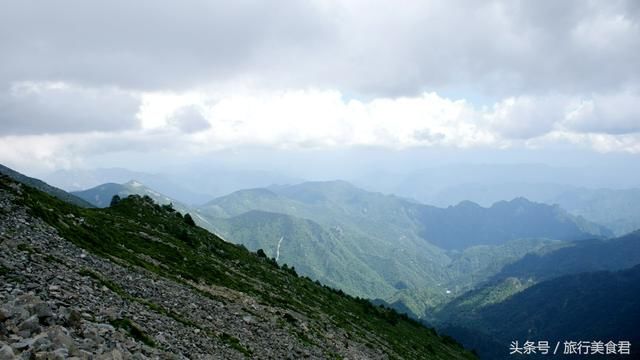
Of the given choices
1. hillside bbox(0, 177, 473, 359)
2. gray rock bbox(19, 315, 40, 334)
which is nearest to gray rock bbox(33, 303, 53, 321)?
hillside bbox(0, 177, 473, 359)

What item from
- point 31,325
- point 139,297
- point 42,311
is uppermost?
point 42,311

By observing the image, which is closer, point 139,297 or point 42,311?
point 42,311

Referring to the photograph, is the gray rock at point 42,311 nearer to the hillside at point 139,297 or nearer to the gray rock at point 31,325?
the hillside at point 139,297

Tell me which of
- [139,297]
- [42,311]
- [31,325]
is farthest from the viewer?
[139,297]

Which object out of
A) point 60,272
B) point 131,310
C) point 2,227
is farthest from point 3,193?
point 131,310

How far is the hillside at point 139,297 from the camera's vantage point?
72.3 ft

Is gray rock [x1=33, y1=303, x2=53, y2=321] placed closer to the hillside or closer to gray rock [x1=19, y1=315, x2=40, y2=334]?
the hillside

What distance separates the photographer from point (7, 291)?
2314 cm

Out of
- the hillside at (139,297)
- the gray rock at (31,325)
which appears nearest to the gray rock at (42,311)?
the hillside at (139,297)

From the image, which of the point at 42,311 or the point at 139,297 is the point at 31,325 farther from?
the point at 139,297

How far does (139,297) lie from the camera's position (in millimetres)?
37000

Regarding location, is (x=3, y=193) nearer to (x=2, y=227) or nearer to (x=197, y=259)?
(x=2, y=227)

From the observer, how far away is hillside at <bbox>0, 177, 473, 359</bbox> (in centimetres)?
2203

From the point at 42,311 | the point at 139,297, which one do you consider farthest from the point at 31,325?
the point at 139,297
